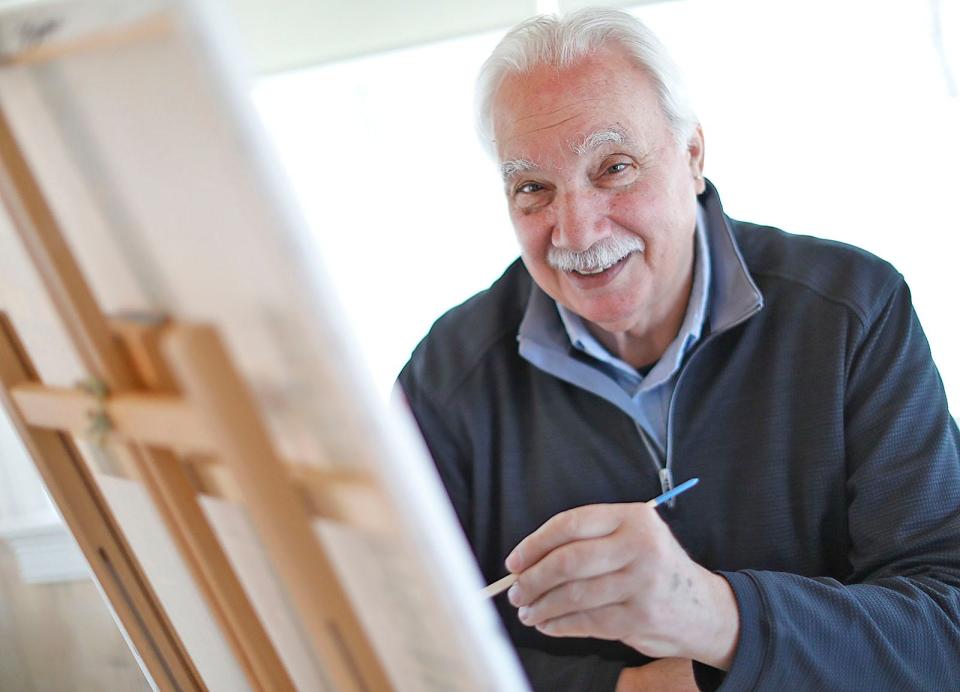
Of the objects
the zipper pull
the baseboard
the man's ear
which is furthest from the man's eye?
the baseboard

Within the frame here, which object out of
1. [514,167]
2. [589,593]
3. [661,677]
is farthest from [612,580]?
[514,167]

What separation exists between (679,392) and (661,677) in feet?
1.25

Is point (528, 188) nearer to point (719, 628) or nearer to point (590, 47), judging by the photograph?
point (590, 47)

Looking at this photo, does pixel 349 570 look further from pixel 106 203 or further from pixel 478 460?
pixel 478 460

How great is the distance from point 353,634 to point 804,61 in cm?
168

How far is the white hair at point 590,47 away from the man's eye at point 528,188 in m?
0.13

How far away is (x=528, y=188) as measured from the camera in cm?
142

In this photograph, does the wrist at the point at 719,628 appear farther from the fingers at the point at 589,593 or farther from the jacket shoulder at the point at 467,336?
the jacket shoulder at the point at 467,336

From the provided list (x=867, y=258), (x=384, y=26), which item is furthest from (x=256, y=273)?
(x=384, y=26)

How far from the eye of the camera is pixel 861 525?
50.1 inches

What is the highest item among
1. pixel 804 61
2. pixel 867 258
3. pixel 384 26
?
pixel 384 26

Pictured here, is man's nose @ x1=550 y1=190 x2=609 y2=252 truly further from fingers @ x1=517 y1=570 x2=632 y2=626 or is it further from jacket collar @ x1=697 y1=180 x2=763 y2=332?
fingers @ x1=517 y1=570 x2=632 y2=626

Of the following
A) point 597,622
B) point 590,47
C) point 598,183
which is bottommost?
point 597,622

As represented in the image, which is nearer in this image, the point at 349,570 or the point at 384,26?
the point at 349,570
